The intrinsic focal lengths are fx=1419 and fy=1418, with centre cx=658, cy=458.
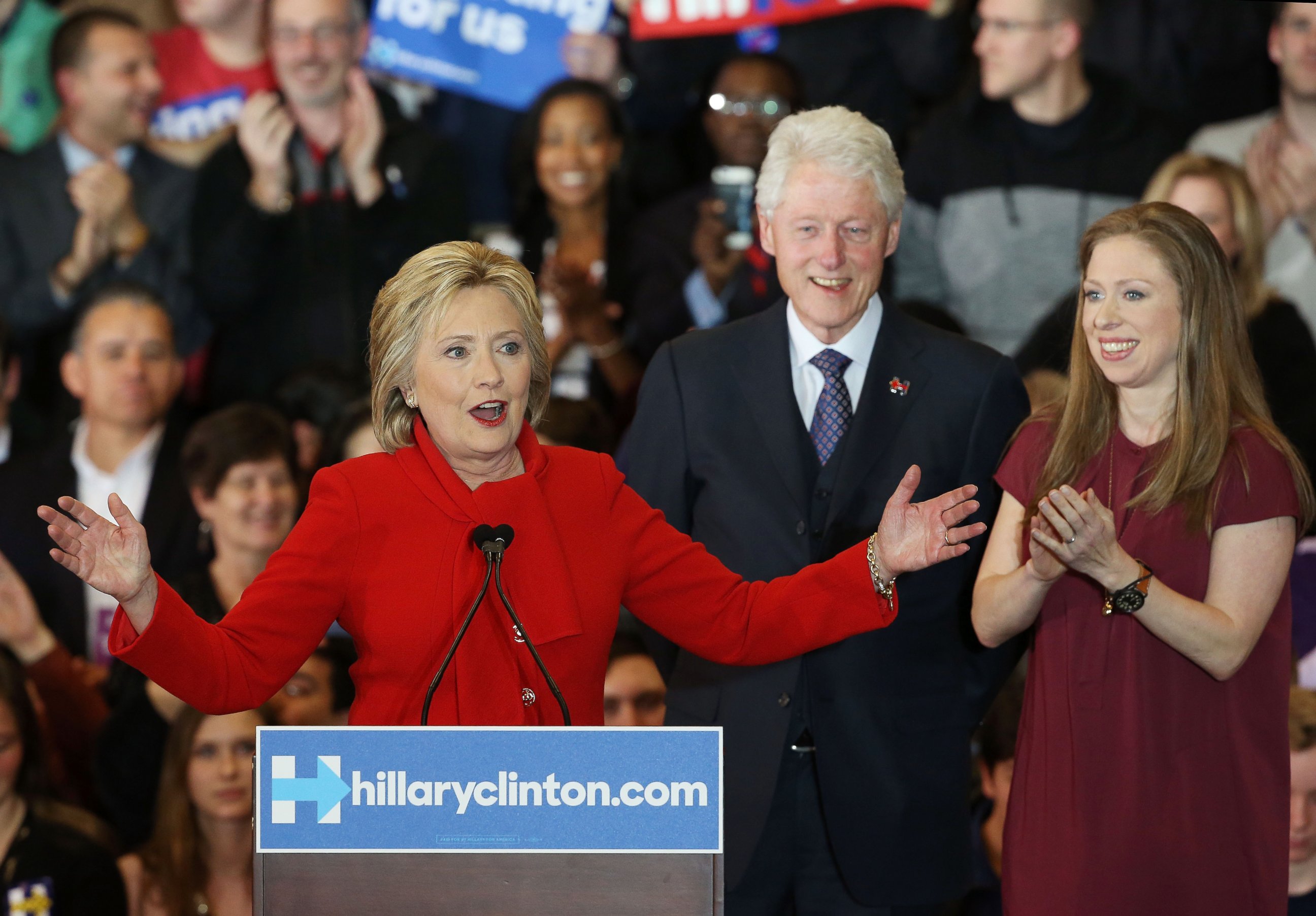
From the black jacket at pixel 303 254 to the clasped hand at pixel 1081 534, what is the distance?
10.1 feet

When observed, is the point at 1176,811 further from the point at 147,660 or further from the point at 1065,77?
the point at 1065,77

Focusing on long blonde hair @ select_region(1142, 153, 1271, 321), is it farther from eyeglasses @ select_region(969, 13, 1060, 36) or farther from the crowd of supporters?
eyeglasses @ select_region(969, 13, 1060, 36)

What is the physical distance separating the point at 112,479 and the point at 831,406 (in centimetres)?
289

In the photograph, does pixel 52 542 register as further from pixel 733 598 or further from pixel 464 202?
pixel 733 598

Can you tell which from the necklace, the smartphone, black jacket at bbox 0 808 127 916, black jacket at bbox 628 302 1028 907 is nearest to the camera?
the necklace

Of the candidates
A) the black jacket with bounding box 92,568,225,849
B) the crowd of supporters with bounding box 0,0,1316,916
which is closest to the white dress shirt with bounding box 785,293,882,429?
the crowd of supporters with bounding box 0,0,1316,916

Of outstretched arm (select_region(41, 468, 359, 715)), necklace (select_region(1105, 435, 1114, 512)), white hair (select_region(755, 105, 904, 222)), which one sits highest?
white hair (select_region(755, 105, 904, 222))

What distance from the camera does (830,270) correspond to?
248 centimetres

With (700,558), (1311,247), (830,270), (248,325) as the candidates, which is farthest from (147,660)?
(1311,247)

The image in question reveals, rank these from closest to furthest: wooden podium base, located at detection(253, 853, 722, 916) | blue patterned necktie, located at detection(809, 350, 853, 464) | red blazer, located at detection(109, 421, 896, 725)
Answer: wooden podium base, located at detection(253, 853, 722, 916)
red blazer, located at detection(109, 421, 896, 725)
blue patterned necktie, located at detection(809, 350, 853, 464)

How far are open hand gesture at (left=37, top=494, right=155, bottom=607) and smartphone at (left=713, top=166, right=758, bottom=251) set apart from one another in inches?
119

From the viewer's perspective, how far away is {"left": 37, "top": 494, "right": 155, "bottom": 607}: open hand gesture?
174 cm

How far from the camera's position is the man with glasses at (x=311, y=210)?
15.3 ft

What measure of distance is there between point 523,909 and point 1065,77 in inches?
149
